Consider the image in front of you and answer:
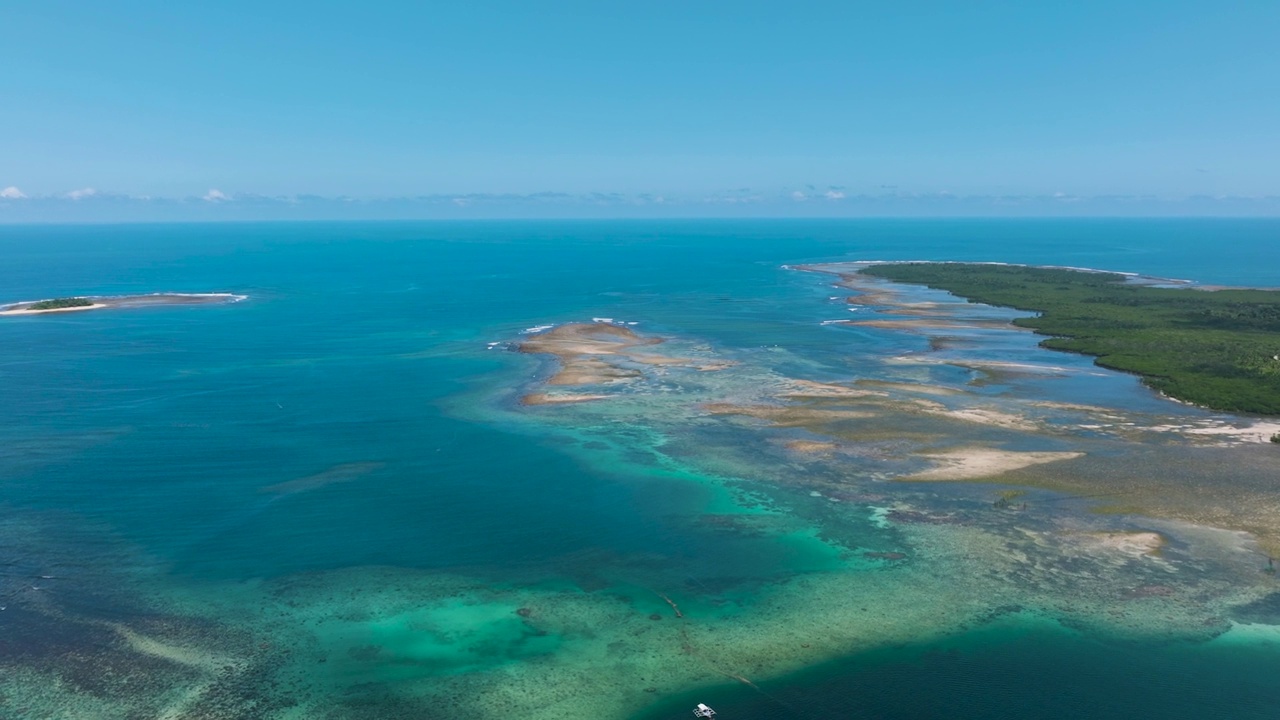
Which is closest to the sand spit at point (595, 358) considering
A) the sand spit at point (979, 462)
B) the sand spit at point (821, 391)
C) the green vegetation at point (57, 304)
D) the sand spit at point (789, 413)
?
the sand spit at point (789, 413)

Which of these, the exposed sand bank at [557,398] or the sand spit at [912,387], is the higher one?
the sand spit at [912,387]

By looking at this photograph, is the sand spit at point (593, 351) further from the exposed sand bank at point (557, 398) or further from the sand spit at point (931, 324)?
the sand spit at point (931, 324)

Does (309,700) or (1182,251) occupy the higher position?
(1182,251)

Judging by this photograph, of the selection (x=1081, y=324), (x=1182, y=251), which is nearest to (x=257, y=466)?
(x=1081, y=324)

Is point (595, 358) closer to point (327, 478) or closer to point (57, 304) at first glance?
point (327, 478)

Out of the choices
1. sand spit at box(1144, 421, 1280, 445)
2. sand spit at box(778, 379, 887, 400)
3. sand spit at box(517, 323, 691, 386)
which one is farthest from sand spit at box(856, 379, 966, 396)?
sand spit at box(517, 323, 691, 386)

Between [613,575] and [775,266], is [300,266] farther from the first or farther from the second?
[613,575]

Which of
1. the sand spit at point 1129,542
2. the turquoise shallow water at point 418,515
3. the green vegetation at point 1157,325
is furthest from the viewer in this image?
the green vegetation at point 1157,325
